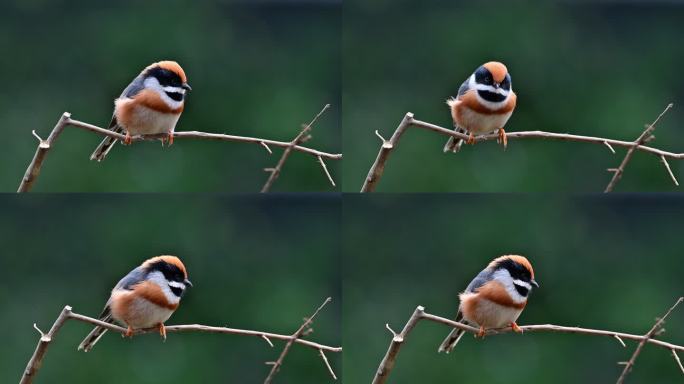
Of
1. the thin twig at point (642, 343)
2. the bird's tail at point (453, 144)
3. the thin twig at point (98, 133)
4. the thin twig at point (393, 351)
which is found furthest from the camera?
the bird's tail at point (453, 144)

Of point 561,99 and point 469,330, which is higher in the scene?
point 561,99

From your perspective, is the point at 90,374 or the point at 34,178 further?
the point at 90,374

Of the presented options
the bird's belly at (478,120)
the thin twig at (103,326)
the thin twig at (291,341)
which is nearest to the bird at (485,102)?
the bird's belly at (478,120)

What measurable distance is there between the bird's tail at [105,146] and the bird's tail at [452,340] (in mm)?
1225

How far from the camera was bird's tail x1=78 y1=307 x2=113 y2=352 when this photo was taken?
344 cm

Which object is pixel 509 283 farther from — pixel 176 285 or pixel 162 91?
pixel 162 91

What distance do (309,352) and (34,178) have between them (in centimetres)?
102

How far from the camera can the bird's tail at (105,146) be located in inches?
135

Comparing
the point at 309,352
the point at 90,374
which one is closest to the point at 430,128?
the point at 309,352

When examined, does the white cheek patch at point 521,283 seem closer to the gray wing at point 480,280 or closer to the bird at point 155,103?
the gray wing at point 480,280

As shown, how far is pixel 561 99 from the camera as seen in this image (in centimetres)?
387

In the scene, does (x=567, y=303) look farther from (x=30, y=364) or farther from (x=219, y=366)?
(x=30, y=364)

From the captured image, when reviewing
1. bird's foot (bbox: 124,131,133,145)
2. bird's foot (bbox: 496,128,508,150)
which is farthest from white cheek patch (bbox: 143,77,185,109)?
bird's foot (bbox: 496,128,508,150)

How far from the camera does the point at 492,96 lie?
3.34m
